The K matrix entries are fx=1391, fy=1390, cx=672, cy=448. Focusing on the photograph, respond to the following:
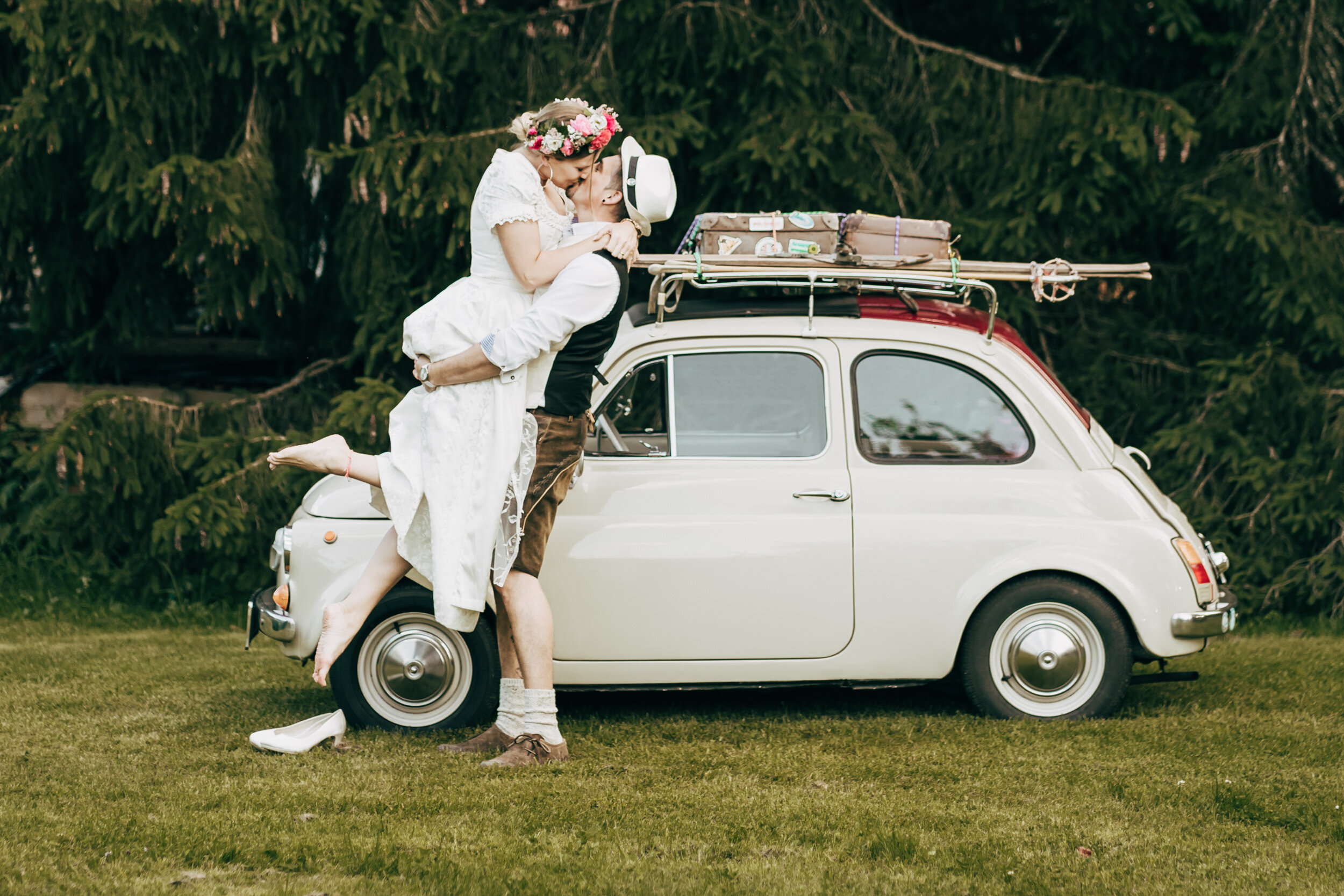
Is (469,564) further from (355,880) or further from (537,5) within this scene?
(537,5)

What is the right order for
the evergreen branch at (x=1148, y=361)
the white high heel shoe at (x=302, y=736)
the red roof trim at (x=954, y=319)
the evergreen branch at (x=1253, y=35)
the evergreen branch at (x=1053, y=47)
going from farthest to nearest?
the evergreen branch at (x=1053, y=47)
the evergreen branch at (x=1148, y=361)
the evergreen branch at (x=1253, y=35)
the red roof trim at (x=954, y=319)
the white high heel shoe at (x=302, y=736)

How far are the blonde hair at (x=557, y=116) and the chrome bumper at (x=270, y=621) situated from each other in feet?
6.58

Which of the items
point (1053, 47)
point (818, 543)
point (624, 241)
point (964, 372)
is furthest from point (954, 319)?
point (1053, 47)

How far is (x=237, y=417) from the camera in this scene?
8984mm

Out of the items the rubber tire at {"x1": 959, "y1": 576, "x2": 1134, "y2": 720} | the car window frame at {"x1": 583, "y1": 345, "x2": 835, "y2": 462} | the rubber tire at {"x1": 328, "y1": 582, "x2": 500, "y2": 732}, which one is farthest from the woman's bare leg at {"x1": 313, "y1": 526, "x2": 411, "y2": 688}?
the rubber tire at {"x1": 959, "y1": 576, "x2": 1134, "y2": 720}

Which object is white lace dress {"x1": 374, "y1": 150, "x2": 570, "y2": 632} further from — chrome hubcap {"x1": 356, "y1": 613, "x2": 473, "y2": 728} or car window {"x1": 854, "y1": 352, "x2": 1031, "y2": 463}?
car window {"x1": 854, "y1": 352, "x2": 1031, "y2": 463}

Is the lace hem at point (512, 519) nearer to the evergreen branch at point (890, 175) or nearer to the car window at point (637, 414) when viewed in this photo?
the car window at point (637, 414)

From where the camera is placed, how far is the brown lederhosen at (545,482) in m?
4.95

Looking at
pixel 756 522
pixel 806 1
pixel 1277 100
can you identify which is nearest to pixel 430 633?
pixel 756 522

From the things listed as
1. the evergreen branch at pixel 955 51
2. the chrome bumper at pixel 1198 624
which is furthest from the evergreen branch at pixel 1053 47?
the chrome bumper at pixel 1198 624

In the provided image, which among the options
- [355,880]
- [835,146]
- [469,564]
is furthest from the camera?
[835,146]

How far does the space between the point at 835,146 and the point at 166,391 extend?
15.0ft

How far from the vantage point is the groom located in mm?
4812

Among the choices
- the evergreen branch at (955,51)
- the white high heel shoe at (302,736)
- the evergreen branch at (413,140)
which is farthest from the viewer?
the evergreen branch at (955,51)
